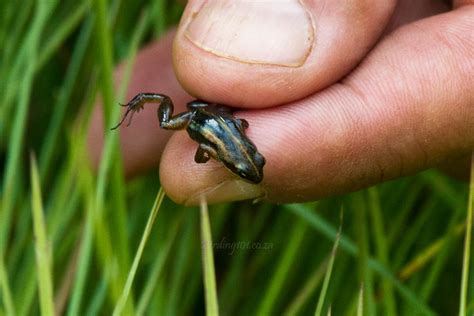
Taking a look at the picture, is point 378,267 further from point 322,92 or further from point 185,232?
point 185,232

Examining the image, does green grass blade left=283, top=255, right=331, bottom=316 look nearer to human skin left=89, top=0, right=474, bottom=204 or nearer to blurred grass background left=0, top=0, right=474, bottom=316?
blurred grass background left=0, top=0, right=474, bottom=316

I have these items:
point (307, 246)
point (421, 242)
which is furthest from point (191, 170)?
point (421, 242)

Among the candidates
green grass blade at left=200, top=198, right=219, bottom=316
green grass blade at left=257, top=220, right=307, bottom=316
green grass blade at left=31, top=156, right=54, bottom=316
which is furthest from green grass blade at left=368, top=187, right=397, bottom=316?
green grass blade at left=31, top=156, right=54, bottom=316

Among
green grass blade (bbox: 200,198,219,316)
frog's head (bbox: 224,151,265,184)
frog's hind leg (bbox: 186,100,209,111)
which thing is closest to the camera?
green grass blade (bbox: 200,198,219,316)

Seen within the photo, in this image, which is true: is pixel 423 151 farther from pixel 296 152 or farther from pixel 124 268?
pixel 124 268

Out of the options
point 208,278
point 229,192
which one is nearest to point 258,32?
point 229,192

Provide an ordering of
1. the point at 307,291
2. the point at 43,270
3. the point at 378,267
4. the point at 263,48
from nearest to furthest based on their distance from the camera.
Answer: the point at 43,270 → the point at 263,48 → the point at 378,267 → the point at 307,291

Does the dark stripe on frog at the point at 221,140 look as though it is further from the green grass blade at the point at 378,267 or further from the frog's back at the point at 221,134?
the green grass blade at the point at 378,267
